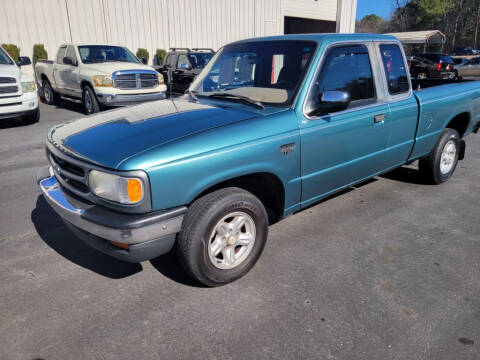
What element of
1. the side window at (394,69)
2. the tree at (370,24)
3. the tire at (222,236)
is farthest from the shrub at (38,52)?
the tree at (370,24)

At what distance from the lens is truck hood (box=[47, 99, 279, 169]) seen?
101 inches

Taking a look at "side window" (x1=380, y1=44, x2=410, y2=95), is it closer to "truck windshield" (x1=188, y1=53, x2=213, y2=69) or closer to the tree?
"truck windshield" (x1=188, y1=53, x2=213, y2=69)

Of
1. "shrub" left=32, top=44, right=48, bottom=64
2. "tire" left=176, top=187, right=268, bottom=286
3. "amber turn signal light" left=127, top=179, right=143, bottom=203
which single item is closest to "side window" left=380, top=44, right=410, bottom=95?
"tire" left=176, top=187, right=268, bottom=286

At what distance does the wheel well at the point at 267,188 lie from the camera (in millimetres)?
3037

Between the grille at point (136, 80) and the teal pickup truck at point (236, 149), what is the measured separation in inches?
253

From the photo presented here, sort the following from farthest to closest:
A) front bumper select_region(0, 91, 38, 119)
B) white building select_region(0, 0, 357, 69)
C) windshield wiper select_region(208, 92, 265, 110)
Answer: white building select_region(0, 0, 357, 69) < front bumper select_region(0, 91, 38, 119) < windshield wiper select_region(208, 92, 265, 110)

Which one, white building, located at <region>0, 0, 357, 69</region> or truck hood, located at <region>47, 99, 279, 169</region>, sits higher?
white building, located at <region>0, 0, 357, 69</region>

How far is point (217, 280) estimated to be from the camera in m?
2.88

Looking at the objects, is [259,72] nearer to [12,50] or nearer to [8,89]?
[8,89]

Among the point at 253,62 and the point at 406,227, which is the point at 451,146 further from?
the point at 253,62

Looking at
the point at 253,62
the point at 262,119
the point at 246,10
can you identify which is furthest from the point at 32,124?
the point at 246,10

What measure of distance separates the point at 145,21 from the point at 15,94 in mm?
10796

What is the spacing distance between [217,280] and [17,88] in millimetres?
8065

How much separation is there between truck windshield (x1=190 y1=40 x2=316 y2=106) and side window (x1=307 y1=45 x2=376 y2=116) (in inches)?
6.8
